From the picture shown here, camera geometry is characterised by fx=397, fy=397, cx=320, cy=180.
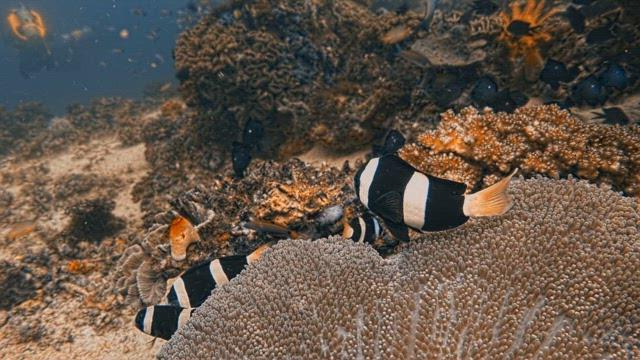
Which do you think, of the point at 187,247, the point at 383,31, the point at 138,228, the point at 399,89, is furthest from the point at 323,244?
the point at 383,31

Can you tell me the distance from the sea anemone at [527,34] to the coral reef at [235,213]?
10.2 feet

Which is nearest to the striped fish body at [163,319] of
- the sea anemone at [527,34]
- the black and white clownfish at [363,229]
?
the black and white clownfish at [363,229]

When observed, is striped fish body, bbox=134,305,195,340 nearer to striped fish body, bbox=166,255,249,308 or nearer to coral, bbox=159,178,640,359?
striped fish body, bbox=166,255,249,308

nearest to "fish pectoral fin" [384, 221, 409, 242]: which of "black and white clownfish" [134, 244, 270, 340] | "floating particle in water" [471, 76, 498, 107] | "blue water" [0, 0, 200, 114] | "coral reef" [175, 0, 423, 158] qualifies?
"black and white clownfish" [134, 244, 270, 340]

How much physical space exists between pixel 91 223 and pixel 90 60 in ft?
314

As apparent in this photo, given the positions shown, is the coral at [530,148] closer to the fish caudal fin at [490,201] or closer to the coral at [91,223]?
the fish caudal fin at [490,201]

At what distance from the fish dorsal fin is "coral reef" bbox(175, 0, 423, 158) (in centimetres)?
375

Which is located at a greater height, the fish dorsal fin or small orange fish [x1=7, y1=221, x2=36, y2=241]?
the fish dorsal fin

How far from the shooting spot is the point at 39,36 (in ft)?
70.1

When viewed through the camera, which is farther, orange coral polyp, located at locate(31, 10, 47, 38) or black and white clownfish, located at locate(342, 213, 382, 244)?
orange coral polyp, located at locate(31, 10, 47, 38)

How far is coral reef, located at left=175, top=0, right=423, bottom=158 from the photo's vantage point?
684 centimetres

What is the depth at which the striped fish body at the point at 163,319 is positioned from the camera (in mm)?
3293

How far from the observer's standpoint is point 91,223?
6.85 m

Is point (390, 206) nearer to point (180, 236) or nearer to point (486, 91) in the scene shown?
point (180, 236)
